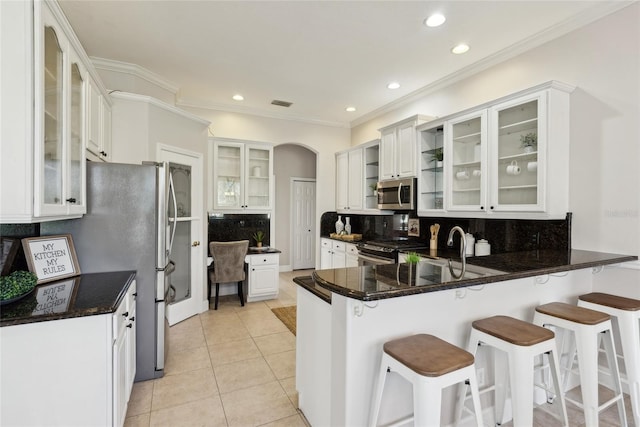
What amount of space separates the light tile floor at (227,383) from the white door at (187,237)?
0.29m

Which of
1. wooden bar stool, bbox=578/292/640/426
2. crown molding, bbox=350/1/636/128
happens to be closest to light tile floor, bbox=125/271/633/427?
wooden bar stool, bbox=578/292/640/426

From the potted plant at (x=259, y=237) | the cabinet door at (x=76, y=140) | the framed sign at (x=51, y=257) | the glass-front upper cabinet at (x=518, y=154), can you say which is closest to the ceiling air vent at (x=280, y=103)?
the potted plant at (x=259, y=237)

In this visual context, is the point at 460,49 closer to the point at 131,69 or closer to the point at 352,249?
the point at 352,249

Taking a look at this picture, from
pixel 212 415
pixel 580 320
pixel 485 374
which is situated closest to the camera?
pixel 580 320

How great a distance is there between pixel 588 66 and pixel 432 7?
144 cm

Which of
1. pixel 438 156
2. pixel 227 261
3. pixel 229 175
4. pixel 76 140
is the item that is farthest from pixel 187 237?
pixel 438 156

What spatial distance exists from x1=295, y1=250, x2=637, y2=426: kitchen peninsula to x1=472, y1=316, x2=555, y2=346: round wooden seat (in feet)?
0.45

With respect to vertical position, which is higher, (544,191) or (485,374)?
(544,191)

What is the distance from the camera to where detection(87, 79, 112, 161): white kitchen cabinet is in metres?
2.49

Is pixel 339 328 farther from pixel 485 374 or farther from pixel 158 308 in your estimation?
pixel 158 308

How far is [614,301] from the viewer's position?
2.11 metres

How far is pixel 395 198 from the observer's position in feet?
13.9

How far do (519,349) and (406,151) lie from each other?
2.97 metres

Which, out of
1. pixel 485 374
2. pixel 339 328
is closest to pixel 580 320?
pixel 485 374
